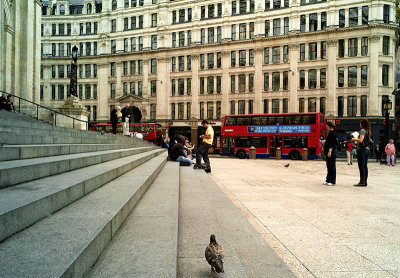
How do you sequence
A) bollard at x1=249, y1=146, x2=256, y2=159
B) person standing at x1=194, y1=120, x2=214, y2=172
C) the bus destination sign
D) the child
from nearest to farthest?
person standing at x1=194, y1=120, x2=214, y2=172
the child
the bus destination sign
bollard at x1=249, y1=146, x2=256, y2=159

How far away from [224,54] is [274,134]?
19.4m

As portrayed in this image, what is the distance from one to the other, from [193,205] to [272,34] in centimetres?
3992

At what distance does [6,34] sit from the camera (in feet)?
58.3

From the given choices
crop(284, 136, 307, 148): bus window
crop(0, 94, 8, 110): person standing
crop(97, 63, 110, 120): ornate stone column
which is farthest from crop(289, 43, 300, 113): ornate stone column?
crop(0, 94, 8, 110): person standing

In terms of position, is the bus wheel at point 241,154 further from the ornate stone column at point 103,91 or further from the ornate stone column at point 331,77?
the ornate stone column at point 103,91

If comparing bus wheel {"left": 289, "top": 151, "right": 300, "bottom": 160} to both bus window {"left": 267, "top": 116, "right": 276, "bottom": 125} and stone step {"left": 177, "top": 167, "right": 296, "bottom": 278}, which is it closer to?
bus window {"left": 267, "top": 116, "right": 276, "bottom": 125}

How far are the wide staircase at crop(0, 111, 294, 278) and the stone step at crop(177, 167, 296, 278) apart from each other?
10 mm

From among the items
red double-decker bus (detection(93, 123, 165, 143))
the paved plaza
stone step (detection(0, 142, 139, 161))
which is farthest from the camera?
red double-decker bus (detection(93, 123, 165, 143))

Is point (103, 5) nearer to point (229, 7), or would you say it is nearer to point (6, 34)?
point (229, 7)

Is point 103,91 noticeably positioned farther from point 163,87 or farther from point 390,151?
point 390,151

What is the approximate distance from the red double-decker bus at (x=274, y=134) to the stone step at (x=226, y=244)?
22.8 m

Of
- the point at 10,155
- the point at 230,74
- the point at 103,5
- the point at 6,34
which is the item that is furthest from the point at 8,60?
the point at 103,5

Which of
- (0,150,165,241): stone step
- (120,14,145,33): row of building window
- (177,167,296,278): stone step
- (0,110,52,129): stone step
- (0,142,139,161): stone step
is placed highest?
(120,14,145,33): row of building window

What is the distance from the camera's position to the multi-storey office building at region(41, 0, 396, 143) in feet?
121
